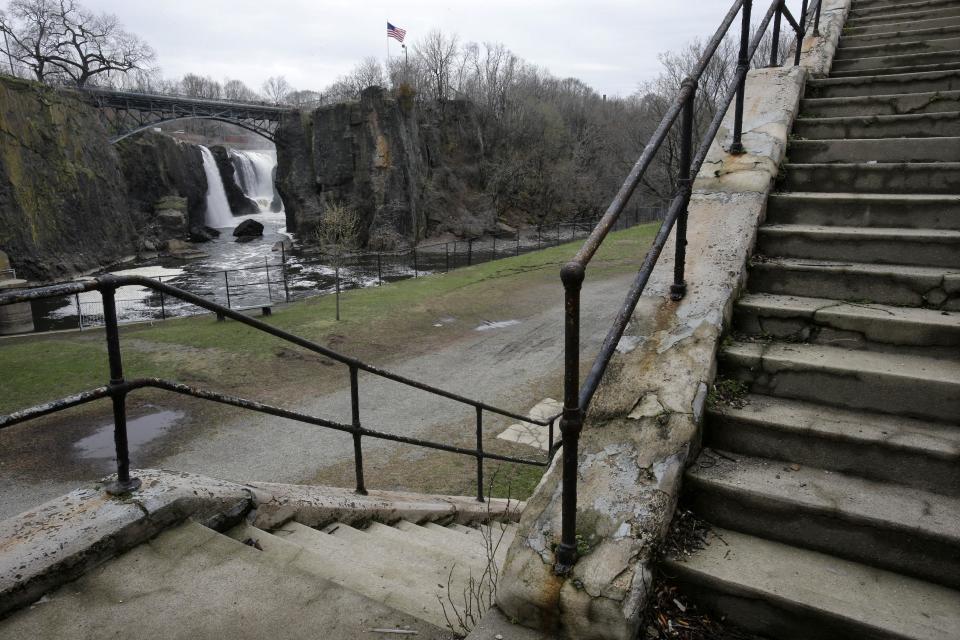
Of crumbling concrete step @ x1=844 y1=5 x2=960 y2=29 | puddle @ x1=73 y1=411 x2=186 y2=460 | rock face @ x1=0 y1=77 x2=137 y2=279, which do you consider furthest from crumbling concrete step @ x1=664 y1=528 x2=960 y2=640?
rock face @ x1=0 y1=77 x2=137 y2=279

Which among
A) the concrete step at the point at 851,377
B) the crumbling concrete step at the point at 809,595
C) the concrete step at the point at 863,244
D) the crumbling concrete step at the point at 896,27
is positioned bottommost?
the crumbling concrete step at the point at 809,595

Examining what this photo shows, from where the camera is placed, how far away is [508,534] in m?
4.88

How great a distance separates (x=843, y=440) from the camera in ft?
7.66

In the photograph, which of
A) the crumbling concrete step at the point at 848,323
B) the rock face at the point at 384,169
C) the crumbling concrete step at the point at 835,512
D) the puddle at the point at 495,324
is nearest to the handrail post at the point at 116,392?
the crumbling concrete step at the point at 835,512

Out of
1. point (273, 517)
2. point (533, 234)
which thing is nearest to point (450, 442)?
point (273, 517)

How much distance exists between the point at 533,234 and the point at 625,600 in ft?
144

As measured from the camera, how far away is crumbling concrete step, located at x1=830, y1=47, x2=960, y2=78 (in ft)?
17.2

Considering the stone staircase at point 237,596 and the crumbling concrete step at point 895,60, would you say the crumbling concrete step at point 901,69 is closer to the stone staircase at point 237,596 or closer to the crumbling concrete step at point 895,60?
the crumbling concrete step at point 895,60

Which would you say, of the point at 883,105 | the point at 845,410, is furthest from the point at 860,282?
the point at 883,105

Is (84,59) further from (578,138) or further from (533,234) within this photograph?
(578,138)

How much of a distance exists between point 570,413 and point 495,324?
1390 centimetres

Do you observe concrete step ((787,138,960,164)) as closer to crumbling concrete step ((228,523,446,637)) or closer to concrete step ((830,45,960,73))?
concrete step ((830,45,960,73))

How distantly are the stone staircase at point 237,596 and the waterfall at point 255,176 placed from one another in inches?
2092

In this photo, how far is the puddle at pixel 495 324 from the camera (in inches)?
607
